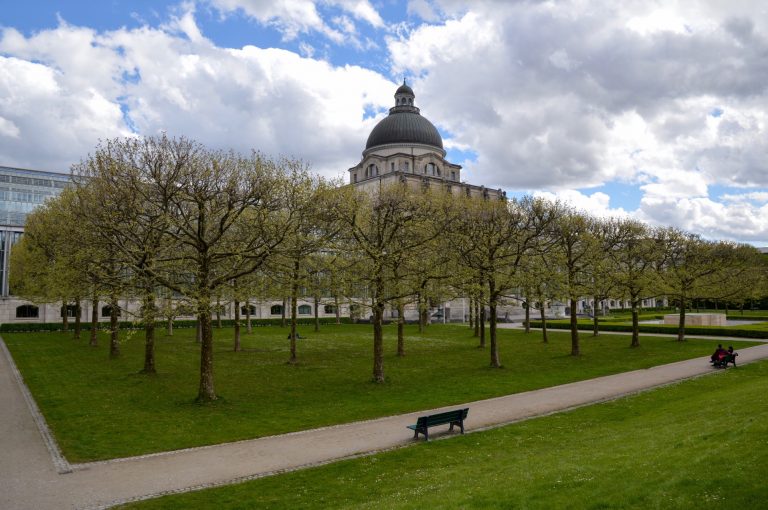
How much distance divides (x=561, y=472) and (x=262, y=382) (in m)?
19.2

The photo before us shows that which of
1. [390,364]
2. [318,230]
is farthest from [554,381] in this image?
[318,230]

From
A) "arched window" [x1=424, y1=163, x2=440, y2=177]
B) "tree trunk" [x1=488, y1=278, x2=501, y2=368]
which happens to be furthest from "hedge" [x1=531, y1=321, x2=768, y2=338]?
"arched window" [x1=424, y1=163, x2=440, y2=177]

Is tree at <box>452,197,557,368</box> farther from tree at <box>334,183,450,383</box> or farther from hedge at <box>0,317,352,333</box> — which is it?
hedge at <box>0,317,352,333</box>

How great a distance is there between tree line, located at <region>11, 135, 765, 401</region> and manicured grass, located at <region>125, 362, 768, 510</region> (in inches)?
426

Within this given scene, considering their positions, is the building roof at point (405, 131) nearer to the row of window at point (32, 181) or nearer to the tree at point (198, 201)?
the row of window at point (32, 181)

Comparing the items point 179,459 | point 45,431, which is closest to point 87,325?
point 45,431

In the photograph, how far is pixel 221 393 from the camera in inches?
1001

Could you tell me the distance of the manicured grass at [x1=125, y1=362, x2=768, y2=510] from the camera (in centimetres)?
990

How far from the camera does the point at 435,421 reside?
17734 millimetres

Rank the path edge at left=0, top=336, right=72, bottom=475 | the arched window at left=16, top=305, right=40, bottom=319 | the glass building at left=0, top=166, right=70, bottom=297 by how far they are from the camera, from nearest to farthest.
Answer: the path edge at left=0, top=336, right=72, bottom=475, the arched window at left=16, top=305, right=40, bottom=319, the glass building at left=0, top=166, right=70, bottom=297

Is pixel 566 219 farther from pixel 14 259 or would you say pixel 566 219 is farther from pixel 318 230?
pixel 14 259


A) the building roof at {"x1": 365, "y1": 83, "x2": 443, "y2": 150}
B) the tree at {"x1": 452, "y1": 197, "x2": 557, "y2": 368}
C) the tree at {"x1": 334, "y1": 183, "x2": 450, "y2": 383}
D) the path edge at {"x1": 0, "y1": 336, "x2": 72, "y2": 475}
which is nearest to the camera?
the path edge at {"x1": 0, "y1": 336, "x2": 72, "y2": 475}

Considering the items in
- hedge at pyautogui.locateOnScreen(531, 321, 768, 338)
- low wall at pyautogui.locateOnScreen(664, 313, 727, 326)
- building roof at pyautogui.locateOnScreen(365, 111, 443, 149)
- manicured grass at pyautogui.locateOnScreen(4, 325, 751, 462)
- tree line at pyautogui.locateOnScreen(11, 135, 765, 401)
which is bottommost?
manicured grass at pyautogui.locateOnScreen(4, 325, 751, 462)

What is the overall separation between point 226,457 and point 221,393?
9989 millimetres
